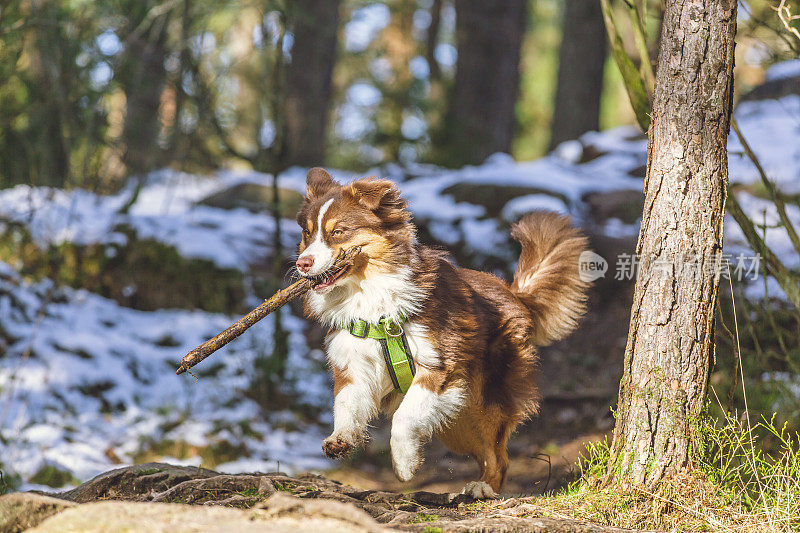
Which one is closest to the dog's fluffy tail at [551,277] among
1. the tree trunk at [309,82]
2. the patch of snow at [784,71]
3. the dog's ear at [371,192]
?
the dog's ear at [371,192]

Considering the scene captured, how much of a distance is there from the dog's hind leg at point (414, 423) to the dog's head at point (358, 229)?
74 cm

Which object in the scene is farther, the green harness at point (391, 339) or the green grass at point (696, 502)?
the green harness at point (391, 339)

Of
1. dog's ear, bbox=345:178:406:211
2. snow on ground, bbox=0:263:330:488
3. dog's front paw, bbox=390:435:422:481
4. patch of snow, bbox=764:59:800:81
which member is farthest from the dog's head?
patch of snow, bbox=764:59:800:81

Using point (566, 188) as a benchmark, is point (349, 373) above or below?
below

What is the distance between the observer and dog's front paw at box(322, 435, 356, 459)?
4.05m

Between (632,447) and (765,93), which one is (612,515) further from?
(765,93)

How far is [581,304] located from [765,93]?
8.45m

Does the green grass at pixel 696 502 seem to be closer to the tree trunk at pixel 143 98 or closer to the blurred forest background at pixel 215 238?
the blurred forest background at pixel 215 238

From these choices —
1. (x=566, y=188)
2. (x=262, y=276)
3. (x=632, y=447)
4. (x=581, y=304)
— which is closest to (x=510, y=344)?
(x=581, y=304)

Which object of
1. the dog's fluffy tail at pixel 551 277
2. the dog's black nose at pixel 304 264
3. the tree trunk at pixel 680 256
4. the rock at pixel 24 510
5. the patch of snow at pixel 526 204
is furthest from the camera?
the patch of snow at pixel 526 204

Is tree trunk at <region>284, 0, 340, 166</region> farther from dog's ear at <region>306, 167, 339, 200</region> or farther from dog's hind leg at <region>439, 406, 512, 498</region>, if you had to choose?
dog's hind leg at <region>439, 406, 512, 498</region>

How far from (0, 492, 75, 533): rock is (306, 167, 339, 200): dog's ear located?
7.89 feet

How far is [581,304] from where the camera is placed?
207 inches

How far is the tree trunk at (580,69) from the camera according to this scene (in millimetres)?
14500
